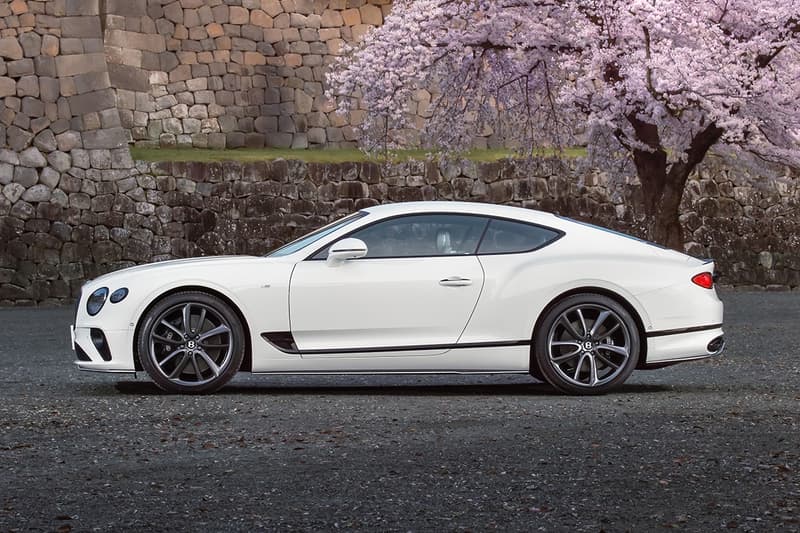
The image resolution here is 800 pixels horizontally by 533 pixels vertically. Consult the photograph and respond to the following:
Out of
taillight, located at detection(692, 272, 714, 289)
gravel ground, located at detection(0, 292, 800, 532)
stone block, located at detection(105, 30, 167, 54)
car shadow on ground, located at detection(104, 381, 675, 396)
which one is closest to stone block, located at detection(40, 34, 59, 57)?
stone block, located at detection(105, 30, 167, 54)

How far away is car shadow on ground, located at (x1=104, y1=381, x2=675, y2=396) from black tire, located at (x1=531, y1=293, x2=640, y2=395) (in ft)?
1.35

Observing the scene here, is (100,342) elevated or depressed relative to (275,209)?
depressed

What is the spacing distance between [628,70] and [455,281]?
8467mm

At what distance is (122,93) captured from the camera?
112 feet

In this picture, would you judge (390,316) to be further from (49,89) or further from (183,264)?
(49,89)

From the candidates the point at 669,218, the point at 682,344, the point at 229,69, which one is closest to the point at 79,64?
the point at 229,69

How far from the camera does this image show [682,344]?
9.89 m

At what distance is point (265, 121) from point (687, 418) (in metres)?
28.2

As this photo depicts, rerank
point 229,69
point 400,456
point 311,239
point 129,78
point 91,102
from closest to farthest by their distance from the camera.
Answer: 1. point 400,456
2. point 311,239
3. point 91,102
4. point 129,78
5. point 229,69

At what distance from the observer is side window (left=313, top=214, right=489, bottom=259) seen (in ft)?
32.6

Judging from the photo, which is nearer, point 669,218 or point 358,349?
point 358,349

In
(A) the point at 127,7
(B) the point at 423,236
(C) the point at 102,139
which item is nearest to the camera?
(B) the point at 423,236

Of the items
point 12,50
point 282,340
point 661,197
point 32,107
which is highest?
point 12,50

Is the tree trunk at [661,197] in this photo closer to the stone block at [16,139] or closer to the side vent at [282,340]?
the side vent at [282,340]
